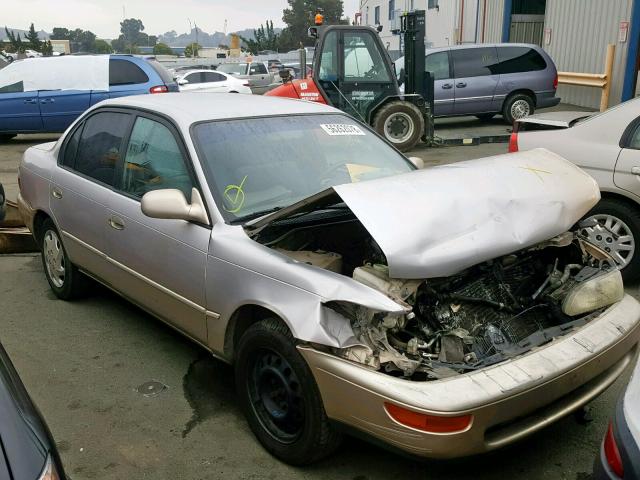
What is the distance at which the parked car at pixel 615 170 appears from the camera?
504cm

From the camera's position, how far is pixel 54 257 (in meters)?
5.02

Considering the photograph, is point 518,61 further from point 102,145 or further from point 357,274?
point 357,274

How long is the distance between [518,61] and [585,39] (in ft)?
11.2

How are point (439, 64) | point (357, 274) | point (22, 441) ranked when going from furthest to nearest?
1. point (439, 64)
2. point (357, 274)
3. point (22, 441)

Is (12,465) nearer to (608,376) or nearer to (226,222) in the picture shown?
(226,222)

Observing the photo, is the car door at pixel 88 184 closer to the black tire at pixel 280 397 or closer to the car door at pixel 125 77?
the black tire at pixel 280 397

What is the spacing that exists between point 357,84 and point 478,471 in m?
9.28

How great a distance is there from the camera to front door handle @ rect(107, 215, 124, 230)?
3977 millimetres

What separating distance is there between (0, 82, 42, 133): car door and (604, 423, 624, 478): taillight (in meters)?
13.5

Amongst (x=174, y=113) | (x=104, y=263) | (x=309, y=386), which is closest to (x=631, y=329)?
(x=309, y=386)

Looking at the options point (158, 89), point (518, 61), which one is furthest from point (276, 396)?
point (518, 61)

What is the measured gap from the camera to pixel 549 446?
313 centimetres

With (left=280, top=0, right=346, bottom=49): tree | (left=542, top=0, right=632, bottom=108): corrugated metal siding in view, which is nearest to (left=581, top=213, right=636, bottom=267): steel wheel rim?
(left=542, top=0, right=632, bottom=108): corrugated metal siding

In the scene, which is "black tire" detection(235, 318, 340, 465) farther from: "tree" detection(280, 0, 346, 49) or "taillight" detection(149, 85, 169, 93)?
"tree" detection(280, 0, 346, 49)
